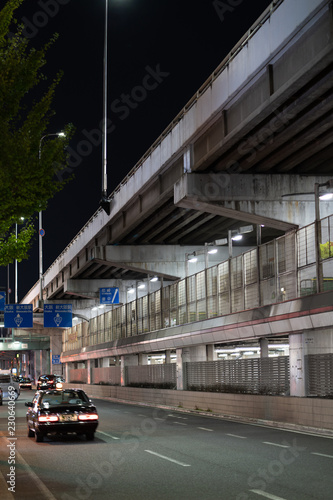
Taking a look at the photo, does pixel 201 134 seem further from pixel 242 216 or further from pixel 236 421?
pixel 236 421

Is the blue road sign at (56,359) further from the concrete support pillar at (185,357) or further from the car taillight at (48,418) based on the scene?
the car taillight at (48,418)

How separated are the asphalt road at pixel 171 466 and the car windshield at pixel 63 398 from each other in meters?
1.03

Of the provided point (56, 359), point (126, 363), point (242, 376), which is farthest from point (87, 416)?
point (56, 359)

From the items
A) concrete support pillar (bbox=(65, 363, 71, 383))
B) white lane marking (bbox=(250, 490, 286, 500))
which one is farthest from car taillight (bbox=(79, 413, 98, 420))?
concrete support pillar (bbox=(65, 363, 71, 383))

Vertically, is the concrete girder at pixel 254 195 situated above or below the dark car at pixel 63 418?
above

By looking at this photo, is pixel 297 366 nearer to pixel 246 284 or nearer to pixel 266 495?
pixel 246 284

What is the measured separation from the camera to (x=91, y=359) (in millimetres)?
73688

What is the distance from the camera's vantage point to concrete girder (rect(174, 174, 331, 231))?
2639 cm

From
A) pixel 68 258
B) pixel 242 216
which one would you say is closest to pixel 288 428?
pixel 242 216

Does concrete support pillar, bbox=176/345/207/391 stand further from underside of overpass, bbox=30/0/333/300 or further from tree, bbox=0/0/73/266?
tree, bbox=0/0/73/266

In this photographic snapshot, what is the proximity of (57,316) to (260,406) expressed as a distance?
3788 centimetres

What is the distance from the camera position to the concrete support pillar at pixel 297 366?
24344 millimetres

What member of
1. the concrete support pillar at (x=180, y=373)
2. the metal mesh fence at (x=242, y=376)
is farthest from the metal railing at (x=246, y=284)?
the metal mesh fence at (x=242, y=376)

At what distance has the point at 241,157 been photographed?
990 inches
